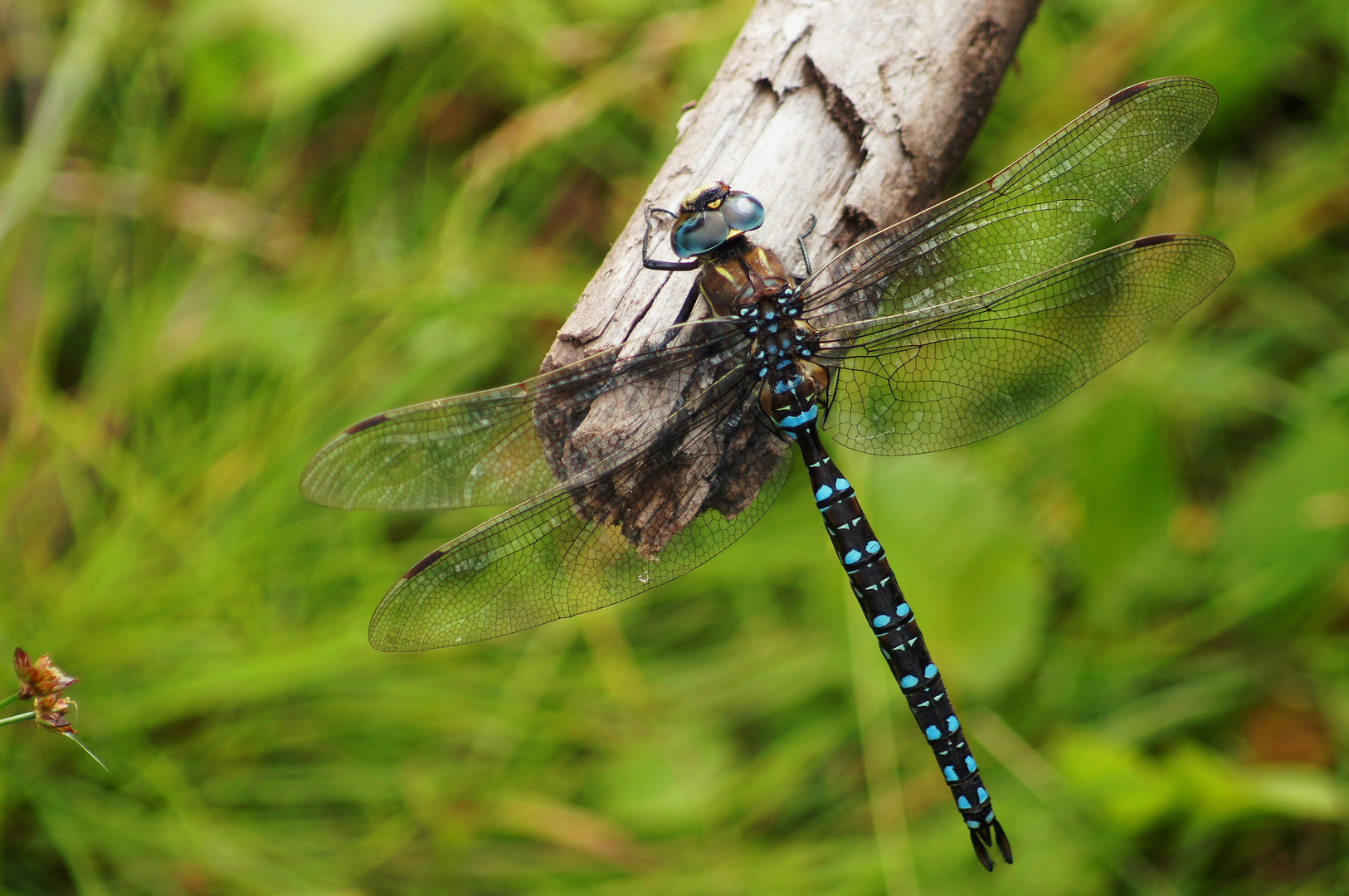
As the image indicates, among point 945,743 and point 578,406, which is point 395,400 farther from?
point 945,743

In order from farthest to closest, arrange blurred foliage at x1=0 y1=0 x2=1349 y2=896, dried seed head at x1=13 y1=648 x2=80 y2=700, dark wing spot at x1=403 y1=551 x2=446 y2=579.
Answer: blurred foliage at x1=0 y1=0 x2=1349 y2=896
dark wing spot at x1=403 y1=551 x2=446 y2=579
dried seed head at x1=13 y1=648 x2=80 y2=700

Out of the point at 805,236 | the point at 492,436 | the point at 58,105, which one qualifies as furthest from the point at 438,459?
the point at 58,105

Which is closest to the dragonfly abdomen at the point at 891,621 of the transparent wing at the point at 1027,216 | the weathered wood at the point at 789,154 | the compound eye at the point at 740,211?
the weathered wood at the point at 789,154

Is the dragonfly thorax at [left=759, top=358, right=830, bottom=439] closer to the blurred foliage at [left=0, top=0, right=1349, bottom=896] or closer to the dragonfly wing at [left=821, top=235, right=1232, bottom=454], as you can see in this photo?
the dragonfly wing at [left=821, top=235, right=1232, bottom=454]

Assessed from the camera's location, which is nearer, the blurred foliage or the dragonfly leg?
the dragonfly leg

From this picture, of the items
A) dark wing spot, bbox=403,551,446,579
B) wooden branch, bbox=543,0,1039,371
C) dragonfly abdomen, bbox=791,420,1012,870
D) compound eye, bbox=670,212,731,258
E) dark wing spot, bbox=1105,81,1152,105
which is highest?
wooden branch, bbox=543,0,1039,371

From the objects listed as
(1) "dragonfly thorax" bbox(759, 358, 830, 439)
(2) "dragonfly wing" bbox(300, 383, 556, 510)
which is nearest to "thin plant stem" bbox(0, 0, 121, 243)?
(2) "dragonfly wing" bbox(300, 383, 556, 510)

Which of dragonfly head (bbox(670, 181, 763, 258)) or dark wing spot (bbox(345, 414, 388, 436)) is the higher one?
dragonfly head (bbox(670, 181, 763, 258))
